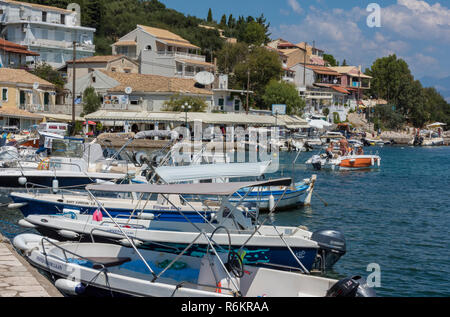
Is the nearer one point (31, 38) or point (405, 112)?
point (31, 38)

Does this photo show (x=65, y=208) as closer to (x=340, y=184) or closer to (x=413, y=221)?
(x=413, y=221)

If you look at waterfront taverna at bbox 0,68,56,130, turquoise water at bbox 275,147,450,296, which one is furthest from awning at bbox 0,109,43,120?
turquoise water at bbox 275,147,450,296

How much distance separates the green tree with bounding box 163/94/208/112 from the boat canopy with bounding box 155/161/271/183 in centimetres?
4690

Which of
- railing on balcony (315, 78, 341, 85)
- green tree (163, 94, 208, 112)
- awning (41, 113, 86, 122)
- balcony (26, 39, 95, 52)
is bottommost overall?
awning (41, 113, 86, 122)

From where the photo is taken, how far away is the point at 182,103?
2424 inches

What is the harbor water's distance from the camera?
14781mm

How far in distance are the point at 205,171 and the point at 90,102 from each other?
52.1m

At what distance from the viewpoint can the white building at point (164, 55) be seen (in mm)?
73875

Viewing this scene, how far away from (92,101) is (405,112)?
69390 mm

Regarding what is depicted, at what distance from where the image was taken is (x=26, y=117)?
5450 centimetres

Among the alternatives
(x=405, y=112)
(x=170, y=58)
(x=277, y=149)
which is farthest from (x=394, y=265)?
(x=405, y=112)

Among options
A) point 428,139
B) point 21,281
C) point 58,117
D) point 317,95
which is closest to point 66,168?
point 21,281

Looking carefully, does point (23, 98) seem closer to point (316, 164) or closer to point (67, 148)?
point (316, 164)

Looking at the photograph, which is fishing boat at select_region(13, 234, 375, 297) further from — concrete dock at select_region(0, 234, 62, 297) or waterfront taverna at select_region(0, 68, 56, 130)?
waterfront taverna at select_region(0, 68, 56, 130)
